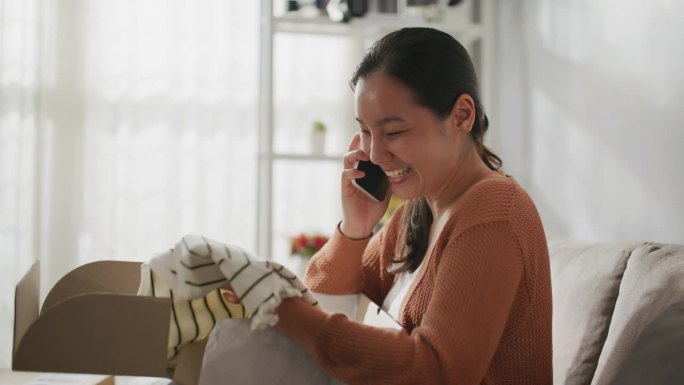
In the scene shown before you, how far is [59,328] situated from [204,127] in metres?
2.28

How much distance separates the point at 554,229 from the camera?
2.42 m

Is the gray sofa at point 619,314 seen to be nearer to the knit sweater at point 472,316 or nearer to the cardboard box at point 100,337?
the knit sweater at point 472,316

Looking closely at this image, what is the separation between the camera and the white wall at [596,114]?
5.81ft

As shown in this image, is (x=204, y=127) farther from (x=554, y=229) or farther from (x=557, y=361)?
(x=557, y=361)

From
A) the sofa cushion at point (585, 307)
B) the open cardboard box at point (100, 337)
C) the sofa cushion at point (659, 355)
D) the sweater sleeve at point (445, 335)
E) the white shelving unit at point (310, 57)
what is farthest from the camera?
the white shelving unit at point (310, 57)

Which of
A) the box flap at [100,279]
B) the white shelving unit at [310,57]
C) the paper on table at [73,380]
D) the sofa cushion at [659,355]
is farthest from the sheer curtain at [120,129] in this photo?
the sofa cushion at [659,355]

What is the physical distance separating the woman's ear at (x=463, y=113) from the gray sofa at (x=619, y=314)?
436 millimetres

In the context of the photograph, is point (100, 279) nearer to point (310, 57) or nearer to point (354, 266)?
point (354, 266)

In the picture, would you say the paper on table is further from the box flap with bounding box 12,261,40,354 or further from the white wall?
the white wall

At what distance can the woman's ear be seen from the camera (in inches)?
46.4

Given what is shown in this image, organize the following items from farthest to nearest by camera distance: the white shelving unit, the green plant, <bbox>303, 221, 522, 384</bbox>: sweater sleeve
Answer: the green plant → the white shelving unit → <bbox>303, 221, 522, 384</bbox>: sweater sleeve

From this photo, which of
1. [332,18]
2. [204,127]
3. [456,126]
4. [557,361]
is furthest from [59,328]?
[204,127]

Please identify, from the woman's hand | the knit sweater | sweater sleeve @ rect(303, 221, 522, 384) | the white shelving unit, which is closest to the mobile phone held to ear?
the woman's hand

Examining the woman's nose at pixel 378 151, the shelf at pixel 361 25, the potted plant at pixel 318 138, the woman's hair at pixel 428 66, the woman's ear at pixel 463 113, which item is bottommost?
the potted plant at pixel 318 138
